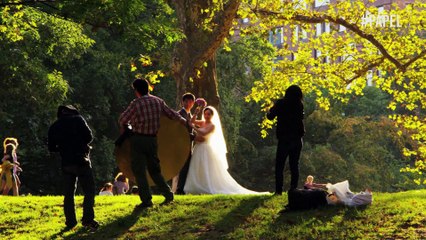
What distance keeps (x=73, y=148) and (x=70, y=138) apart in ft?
0.53

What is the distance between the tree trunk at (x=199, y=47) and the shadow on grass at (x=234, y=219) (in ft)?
28.4

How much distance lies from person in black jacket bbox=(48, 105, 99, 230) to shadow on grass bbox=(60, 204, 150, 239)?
0.59 feet

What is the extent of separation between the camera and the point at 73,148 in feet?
38.7

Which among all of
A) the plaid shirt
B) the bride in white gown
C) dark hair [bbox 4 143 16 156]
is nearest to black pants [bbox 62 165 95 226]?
the plaid shirt

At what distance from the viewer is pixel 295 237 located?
1072cm

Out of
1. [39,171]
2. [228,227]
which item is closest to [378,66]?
[228,227]

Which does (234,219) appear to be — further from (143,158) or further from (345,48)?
(345,48)

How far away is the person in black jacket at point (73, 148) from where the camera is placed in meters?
11.8

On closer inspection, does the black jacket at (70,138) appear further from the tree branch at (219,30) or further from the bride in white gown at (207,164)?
the tree branch at (219,30)

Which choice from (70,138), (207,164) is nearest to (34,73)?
(207,164)

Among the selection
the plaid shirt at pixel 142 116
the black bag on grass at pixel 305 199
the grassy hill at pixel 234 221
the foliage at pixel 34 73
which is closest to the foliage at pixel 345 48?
the foliage at pixel 34 73

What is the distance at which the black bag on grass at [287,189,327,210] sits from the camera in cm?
1214

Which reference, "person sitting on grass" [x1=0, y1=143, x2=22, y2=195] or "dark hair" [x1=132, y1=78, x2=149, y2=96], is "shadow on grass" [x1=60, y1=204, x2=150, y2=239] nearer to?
"dark hair" [x1=132, y1=78, x2=149, y2=96]

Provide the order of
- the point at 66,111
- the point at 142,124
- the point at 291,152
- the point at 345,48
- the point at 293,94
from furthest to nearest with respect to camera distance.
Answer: the point at 345,48
the point at 291,152
the point at 293,94
the point at 142,124
the point at 66,111
